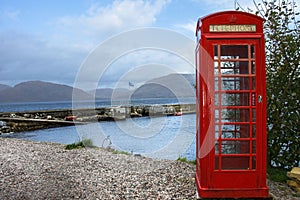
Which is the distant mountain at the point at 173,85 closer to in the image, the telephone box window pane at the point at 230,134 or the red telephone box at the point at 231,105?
the red telephone box at the point at 231,105

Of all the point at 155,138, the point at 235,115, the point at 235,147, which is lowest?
the point at 155,138

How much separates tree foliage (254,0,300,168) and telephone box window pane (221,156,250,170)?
1.40 meters

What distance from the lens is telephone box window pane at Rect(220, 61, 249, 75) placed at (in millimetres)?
3793

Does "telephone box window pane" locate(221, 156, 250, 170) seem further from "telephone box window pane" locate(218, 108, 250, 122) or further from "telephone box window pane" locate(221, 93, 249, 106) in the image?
"telephone box window pane" locate(221, 93, 249, 106)

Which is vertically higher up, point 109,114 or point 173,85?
point 173,85

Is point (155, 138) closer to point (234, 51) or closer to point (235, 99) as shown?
point (235, 99)

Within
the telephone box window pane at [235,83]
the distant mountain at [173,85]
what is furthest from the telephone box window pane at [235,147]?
the distant mountain at [173,85]

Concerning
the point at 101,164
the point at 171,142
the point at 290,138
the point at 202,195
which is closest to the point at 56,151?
the point at 101,164

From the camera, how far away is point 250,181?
3828 mm

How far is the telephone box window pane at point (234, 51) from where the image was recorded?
147 inches

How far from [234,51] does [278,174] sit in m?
2.32

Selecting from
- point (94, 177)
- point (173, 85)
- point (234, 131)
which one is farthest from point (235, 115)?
point (94, 177)

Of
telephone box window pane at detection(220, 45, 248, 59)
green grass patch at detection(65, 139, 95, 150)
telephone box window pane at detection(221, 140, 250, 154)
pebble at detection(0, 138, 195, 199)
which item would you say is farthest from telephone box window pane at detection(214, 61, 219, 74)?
green grass patch at detection(65, 139, 95, 150)

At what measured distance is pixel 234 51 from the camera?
12.4ft
